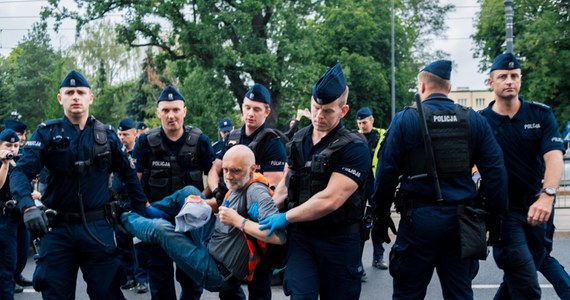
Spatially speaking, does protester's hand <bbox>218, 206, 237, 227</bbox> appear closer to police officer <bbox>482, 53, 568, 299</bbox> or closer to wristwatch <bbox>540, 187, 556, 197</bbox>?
police officer <bbox>482, 53, 568, 299</bbox>

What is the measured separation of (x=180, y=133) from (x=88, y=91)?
116 cm

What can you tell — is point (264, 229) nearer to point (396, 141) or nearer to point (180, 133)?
point (396, 141)

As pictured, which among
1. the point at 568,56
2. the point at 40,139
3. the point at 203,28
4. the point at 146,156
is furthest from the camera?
the point at 568,56

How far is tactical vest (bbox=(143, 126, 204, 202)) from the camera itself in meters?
6.06

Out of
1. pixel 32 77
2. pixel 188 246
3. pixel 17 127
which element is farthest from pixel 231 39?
pixel 32 77

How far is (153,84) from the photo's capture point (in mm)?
45156

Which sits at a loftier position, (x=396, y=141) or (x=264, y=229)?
(x=396, y=141)

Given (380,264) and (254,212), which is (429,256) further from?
(380,264)

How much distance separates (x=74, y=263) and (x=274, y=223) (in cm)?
173

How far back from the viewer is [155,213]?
5.34 meters

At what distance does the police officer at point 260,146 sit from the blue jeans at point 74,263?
0.90 m

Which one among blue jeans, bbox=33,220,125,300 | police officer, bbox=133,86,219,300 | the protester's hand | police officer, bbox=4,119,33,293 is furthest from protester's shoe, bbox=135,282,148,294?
the protester's hand

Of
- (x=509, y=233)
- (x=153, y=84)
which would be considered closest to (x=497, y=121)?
(x=509, y=233)

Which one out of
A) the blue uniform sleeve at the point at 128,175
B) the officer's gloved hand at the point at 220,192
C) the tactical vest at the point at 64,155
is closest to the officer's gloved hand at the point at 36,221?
the tactical vest at the point at 64,155
